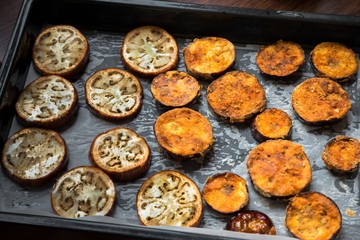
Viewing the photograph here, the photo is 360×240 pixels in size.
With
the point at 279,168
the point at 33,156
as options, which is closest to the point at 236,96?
the point at 279,168

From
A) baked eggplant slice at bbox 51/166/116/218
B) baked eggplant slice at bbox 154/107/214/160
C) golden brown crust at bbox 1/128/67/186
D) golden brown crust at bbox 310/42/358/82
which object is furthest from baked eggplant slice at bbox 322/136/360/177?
golden brown crust at bbox 1/128/67/186

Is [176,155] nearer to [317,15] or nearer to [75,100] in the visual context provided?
[75,100]

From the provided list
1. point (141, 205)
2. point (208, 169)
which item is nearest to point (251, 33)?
point (208, 169)

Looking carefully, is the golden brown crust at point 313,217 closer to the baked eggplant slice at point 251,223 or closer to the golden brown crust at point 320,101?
the baked eggplant slice at point 251,223

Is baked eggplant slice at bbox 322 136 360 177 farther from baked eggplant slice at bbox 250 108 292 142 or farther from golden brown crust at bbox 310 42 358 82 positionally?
golden brown crust at bbox 310 42 358 82

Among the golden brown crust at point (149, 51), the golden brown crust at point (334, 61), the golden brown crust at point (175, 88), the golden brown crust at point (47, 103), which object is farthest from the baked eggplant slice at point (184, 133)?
the golden brown crust at point (334, 61)

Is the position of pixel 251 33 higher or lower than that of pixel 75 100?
higher

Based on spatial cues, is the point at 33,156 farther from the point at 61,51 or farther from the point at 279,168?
the point at 279,168
